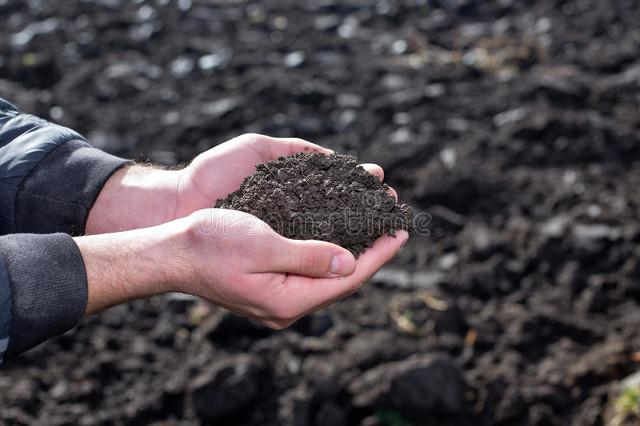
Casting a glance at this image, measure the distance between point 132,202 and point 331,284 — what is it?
32.9 inches

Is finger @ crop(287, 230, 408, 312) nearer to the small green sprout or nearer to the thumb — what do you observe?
the thumb

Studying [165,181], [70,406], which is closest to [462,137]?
[165,181]

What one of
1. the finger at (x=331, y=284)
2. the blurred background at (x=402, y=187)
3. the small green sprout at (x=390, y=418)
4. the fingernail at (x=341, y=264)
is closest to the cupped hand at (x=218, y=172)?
the blurred background at (x=402, y=187)

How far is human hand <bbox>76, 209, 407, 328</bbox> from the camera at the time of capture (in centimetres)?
185

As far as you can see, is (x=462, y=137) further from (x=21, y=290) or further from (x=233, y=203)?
(x=21, y=290)

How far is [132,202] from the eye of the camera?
243 centimetres

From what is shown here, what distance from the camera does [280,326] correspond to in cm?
215

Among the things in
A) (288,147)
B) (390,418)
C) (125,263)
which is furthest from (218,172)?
(390,418)

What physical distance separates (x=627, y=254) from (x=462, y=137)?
4.45ft

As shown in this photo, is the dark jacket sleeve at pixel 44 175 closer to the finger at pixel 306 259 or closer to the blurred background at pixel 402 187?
the blurred background at pixel 402 187

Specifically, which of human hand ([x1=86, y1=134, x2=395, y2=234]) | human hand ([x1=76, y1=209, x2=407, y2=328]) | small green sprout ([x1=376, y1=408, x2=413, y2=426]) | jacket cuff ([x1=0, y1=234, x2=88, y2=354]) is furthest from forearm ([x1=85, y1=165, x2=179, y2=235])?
small green sprout ([x1=376, y1=408, x2=413, y2=426])
